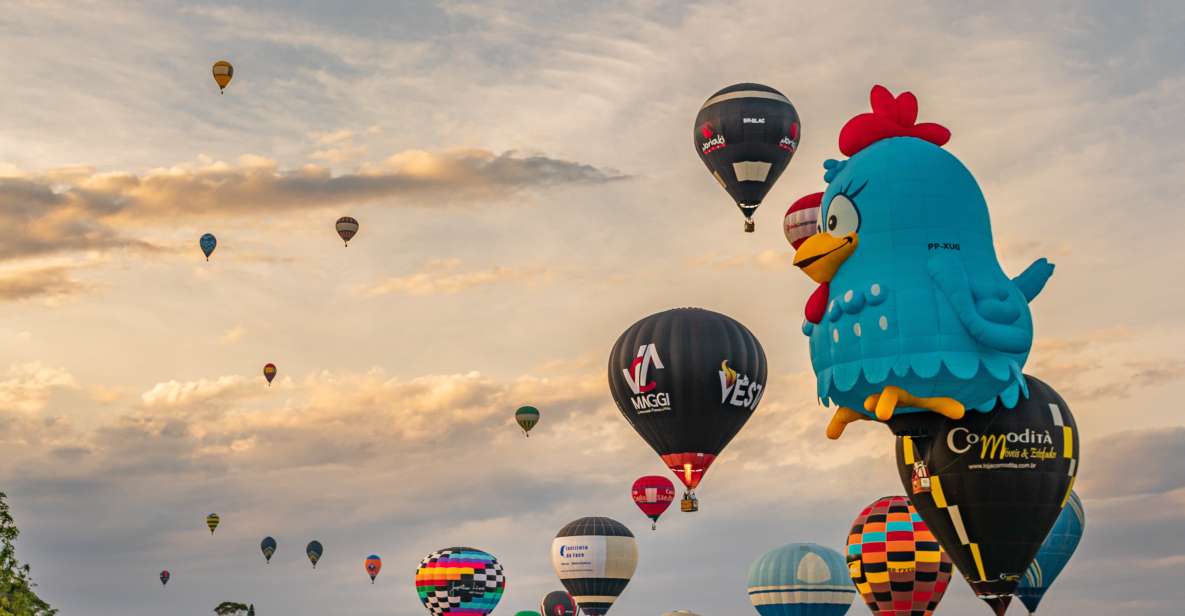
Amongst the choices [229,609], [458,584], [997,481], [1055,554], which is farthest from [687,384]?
[229,609]

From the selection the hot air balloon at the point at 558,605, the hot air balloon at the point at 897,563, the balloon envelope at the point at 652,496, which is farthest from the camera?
the hot air balloon at the point at 558,605

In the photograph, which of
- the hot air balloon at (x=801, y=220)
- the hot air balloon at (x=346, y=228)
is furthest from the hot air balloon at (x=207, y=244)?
the hot air balloon at (x=801, y=220)

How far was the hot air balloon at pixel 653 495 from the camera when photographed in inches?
2249

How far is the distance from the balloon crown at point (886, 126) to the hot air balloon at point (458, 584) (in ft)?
125

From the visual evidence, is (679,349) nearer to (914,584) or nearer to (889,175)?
(914,584)

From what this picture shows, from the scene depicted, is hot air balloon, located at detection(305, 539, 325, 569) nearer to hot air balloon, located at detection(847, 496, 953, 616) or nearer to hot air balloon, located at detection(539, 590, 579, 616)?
hot air balloon, located at detection(539, 590, 579, 616)

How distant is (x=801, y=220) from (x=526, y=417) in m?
24.4

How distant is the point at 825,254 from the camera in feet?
98.4

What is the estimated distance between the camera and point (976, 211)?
30359 millimetres

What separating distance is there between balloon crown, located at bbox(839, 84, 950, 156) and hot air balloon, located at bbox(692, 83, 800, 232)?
38.6ft

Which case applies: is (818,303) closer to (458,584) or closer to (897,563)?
(897,563)

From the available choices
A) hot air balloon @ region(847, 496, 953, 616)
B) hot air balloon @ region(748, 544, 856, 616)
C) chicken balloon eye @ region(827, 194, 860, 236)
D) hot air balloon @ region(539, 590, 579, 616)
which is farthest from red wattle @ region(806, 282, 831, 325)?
hot air balloon @ region(539, 590, 579, 616)

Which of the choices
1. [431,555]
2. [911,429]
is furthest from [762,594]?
Answer: [911,429]

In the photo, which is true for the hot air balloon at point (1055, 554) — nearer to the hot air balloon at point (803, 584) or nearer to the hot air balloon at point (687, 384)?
the hot air balloon at point (803, 584)
